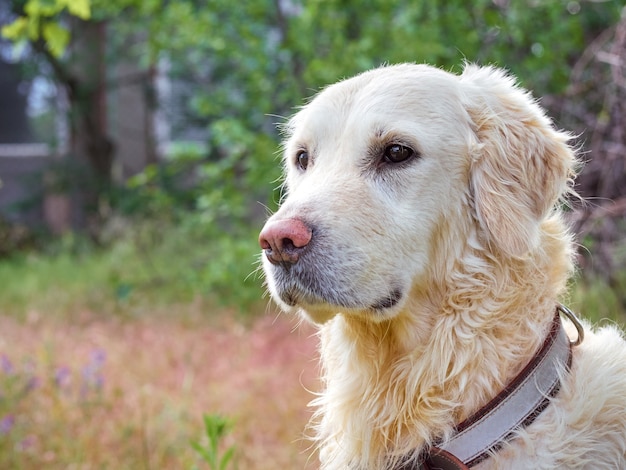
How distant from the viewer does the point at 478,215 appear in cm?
203

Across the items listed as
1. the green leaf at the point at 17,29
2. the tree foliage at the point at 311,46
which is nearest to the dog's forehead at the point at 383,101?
the green leaf at the point at 17,29

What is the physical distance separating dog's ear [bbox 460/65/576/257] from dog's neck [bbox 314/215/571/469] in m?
0.10

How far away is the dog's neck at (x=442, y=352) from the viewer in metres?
1.93

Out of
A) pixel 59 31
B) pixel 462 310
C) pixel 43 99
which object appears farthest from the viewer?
pixel 43 99

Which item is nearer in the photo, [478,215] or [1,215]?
[478,215]

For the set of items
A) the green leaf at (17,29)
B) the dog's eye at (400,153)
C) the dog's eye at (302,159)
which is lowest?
the dog's eye at (302,159)

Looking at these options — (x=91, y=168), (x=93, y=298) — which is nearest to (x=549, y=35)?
(x=93, y=298)

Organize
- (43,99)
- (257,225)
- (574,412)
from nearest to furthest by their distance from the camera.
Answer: (574,412)
(257,225)
(43,99)

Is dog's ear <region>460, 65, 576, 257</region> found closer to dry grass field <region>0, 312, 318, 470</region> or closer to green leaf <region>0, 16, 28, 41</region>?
dry grass field <region>0, 312, 318, 470</region>

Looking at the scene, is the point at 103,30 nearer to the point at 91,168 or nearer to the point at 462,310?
the point at 91,168

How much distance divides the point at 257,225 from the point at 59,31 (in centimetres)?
442

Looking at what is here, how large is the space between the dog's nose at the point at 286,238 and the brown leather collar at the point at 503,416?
634 millimetres

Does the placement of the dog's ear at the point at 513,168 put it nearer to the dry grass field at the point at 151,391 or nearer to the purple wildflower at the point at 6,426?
the dry grass field at the point at 151,391

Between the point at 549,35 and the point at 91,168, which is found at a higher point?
the point at 549,35
